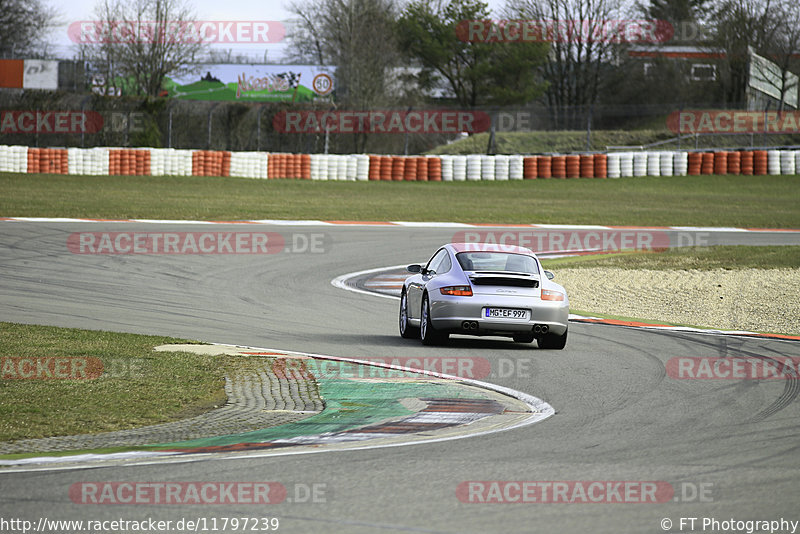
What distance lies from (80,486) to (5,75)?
6402 centimetres

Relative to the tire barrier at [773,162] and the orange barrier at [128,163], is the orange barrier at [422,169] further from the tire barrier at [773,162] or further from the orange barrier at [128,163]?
the tire barrier at [773,162]

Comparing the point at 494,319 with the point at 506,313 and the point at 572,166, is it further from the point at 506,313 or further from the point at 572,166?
the point at 572,166

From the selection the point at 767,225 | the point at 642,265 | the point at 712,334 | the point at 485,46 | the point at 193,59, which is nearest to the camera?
the point at 712,334

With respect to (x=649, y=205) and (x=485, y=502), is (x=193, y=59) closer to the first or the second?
(x=649, y=205)

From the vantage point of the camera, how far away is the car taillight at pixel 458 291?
12.0 meters

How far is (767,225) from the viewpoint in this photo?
3341cm

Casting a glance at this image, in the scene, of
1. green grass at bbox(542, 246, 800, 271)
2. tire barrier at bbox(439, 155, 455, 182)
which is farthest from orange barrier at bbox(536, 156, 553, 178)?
green grass at bbox(542, 246, 800, 271)

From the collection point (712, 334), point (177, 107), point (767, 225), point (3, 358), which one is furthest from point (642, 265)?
point (177, 107)

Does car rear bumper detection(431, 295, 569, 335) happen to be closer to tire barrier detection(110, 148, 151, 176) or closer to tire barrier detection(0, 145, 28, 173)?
tire barrier detection(110, 148, 151, 176)

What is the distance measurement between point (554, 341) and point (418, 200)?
23980 millimetres

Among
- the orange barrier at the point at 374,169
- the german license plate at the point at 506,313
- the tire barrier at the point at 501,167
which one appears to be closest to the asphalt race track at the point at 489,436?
the german license plate at the point at 506,313

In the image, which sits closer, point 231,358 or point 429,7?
point 231,358

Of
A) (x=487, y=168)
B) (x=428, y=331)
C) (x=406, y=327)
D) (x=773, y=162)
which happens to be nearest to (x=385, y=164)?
(x=487, y=168)

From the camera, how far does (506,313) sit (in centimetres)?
1195
